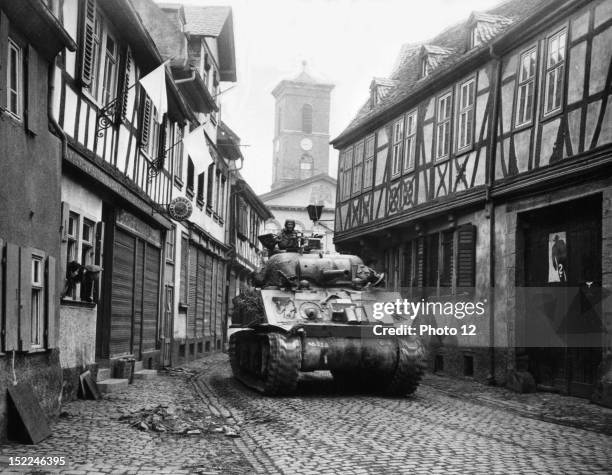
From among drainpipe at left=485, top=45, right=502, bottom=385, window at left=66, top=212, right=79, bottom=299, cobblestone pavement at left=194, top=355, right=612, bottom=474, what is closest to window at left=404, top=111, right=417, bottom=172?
drainpipe at left=485, top=45, right=502, bottom=385

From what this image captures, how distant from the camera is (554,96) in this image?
14.3 meters

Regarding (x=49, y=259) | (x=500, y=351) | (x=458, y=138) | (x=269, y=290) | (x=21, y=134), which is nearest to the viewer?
(x=21, y=134)

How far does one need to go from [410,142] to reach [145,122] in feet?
24.6

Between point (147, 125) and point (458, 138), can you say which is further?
point (458, 138)

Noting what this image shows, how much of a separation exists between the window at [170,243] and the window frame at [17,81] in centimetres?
1124

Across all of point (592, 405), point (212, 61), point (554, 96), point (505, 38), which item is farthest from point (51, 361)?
point (212, 61)

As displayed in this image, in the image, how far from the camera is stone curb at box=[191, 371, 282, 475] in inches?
271

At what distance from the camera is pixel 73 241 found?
11.8m

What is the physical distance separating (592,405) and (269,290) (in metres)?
5.16

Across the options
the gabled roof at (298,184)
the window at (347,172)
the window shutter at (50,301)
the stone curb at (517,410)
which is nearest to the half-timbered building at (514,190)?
the stone curb at (517,410)

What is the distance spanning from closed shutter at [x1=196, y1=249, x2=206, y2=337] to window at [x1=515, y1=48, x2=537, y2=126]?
1125 centimetres

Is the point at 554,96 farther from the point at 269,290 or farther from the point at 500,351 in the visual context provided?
the point at 269,290

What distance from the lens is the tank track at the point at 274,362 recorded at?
12453 millimetres

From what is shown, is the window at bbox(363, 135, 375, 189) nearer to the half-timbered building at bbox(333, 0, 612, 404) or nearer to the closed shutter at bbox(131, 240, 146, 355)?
the half-timbered building at bbox(333, 0, 612, 404)
